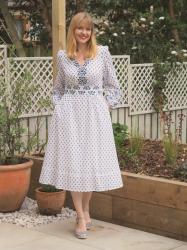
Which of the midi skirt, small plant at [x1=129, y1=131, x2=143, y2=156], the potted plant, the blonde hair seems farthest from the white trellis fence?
the midi skirt

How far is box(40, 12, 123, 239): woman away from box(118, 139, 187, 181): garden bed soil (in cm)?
69

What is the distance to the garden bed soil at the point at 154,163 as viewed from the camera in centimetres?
540

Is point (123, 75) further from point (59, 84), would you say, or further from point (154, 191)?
point (154, 191)

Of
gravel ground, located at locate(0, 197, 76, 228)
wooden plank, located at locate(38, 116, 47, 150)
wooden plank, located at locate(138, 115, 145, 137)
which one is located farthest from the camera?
wooden plank, located at locate(138, 115, 145, 137)

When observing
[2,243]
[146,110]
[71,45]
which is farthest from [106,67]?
[146,110]

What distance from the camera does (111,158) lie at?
4.92 m

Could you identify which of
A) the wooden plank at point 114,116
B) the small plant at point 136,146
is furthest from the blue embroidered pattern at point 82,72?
the wooden plank at point 114,116

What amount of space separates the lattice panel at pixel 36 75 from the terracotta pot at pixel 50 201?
148cm

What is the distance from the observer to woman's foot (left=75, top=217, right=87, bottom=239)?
16.2 feet

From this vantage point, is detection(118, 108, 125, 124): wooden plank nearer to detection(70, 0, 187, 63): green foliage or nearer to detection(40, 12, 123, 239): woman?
detection(70, 0, 187, 63): green foliage

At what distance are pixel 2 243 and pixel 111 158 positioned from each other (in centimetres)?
112

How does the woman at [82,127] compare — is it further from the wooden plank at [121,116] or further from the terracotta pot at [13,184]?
the wooden plank at [121,116]

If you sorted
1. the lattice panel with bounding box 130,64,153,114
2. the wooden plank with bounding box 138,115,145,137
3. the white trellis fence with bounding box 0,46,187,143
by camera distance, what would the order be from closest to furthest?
the white trellis fence with bounding box 0,46,187,143 < the lattice panel with bounding box 130,64,153,114 < the wooden plank with bounding box 138,115,145,137

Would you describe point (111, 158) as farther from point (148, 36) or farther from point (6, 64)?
point (148, 36)
